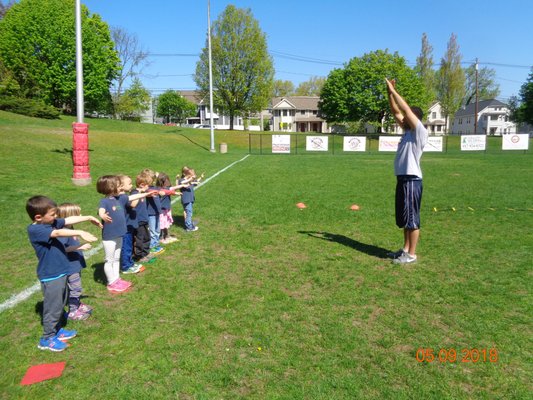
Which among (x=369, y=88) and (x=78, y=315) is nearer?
(x=78, y=315)

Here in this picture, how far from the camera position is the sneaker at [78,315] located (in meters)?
3.91

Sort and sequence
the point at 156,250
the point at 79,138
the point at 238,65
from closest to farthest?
the point at 156,250
the point at 79,138
the point at 238,65

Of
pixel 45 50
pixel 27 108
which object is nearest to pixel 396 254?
pixel 27 108

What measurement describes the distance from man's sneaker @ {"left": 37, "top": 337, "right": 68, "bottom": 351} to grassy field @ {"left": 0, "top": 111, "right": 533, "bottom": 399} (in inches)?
2.6

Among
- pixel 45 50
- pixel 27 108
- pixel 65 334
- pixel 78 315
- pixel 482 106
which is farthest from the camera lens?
pixel 482 106

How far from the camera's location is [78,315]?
3.94 metres

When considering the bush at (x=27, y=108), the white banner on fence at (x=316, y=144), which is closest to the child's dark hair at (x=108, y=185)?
the white banner on fence at (x=316, y=144)

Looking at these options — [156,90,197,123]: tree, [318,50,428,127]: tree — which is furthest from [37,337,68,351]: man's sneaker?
[156,90,197,123]: tree

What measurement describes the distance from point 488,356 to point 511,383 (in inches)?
14.1

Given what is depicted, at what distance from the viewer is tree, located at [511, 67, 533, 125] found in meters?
59.7

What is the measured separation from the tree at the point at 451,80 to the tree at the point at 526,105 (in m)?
11.8

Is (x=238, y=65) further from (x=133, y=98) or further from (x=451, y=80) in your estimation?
(x=451, y=80)

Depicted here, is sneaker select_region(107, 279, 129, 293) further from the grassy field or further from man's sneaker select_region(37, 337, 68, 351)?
man's sneaker select_region(37, 337, 68, 351)

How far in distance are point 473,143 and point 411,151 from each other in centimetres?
3466
